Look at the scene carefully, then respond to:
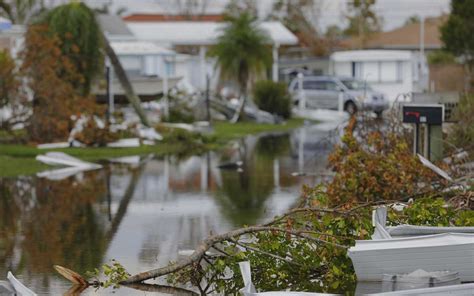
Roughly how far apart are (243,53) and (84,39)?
12535mm

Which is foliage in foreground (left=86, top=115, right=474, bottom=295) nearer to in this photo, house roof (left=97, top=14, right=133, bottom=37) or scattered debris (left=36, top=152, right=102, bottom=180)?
scattered debris (left=36, top=152, right=102, bottom=180)

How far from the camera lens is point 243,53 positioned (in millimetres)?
43312

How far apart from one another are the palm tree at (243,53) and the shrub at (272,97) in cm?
75

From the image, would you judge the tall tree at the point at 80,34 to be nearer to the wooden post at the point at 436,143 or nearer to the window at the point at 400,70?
the wooden post at the point at 436,143

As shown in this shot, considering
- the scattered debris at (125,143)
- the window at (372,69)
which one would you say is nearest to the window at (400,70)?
the window at (372,69)

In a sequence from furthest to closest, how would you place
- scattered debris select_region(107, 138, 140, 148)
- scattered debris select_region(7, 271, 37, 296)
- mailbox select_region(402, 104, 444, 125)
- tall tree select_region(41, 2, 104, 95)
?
tall tree select_region(41, 2, 104, 95) → scattered debris select_region(107, 138, 140, 148) → mailbox select_region(402, 104, 444, 125) → scattered debris select_region(7, 271, 37, 296)

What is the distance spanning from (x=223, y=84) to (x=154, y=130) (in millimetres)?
16351

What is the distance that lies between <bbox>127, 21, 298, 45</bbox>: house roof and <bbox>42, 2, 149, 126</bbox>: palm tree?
1893 cm

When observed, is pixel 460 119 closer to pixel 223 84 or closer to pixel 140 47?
pixel 140 47

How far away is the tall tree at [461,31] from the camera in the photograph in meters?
39.7

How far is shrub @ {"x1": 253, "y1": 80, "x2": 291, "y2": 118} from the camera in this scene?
42062 millimetres

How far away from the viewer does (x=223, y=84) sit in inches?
1838

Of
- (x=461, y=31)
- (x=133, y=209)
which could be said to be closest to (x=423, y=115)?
(x=133, y=209)

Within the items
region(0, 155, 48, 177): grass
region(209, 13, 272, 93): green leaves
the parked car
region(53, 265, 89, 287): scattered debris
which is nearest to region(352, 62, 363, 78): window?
the parked car
